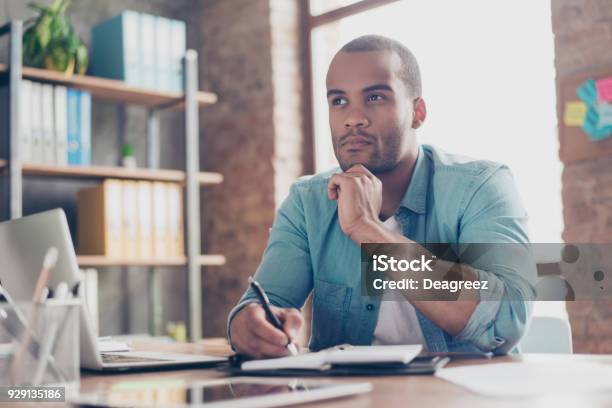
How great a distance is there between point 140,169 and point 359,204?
6.47 feet

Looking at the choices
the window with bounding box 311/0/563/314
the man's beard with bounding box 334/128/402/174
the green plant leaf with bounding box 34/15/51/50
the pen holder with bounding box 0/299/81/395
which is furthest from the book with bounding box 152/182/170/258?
the pen holder with bounding box 0/299/81/395

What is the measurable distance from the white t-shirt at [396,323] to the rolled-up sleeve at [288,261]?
0.65ft

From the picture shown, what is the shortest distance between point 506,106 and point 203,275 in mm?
1716

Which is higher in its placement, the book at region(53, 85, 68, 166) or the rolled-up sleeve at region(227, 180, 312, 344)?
the book at region(53, 85, 68, 166)

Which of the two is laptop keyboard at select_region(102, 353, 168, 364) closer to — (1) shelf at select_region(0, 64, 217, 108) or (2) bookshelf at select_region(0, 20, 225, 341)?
(2) bookshelf at select_region(0, 20, 225, 341)

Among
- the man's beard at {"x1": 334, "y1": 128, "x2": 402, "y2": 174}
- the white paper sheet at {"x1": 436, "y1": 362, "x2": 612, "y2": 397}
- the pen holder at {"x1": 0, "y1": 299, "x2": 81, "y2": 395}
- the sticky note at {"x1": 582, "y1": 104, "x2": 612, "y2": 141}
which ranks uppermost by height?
the sticky note at {"x1": 582, "y1": 104, "x2": 612, "y2": 141}

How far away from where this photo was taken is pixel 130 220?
3262mm

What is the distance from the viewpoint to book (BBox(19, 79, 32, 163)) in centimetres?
304

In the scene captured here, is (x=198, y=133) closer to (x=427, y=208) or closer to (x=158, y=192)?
(x=158, y=192)

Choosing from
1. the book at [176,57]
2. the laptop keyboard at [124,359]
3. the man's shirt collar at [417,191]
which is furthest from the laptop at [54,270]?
the book at [176,57]

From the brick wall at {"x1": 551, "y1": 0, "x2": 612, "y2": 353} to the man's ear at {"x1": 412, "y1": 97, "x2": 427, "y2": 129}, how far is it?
97cm

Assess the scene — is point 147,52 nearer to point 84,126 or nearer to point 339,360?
point 84,126

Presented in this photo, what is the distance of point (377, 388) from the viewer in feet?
2.96

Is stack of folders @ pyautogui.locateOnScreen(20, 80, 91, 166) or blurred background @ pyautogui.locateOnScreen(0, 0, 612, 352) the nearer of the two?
blurred background @ pyautogui.locateOnScreen(0, 0, 612, 352)
